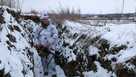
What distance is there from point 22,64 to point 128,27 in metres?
6.97

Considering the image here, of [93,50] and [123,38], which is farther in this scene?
[93,50]

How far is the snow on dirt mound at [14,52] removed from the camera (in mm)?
10141

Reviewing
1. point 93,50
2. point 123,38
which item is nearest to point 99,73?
point 93,50

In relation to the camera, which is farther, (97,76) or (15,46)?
(97,76)

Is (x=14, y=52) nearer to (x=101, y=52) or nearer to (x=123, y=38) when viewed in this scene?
(x=101, y=52)

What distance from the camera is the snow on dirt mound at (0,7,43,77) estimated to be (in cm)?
1014

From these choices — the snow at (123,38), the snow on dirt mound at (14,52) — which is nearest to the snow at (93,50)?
the snow at (123,38)

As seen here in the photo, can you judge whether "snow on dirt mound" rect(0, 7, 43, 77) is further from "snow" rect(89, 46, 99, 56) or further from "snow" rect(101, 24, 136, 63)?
"snow" rect(101, 24, 136, 63)

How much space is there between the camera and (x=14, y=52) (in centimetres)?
1131

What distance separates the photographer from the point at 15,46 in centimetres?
1204

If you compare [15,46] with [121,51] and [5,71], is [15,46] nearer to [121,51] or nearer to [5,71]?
[5,71]

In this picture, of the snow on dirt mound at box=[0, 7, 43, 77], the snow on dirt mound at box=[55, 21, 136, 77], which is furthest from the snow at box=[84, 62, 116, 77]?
the snow on dirt mound at box=[0, 7, 43, 77]

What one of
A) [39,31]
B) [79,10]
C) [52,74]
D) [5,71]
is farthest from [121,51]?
[79,10]

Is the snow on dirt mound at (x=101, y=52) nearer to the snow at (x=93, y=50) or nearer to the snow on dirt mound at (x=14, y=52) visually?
the snow at (x=93, y=50)
